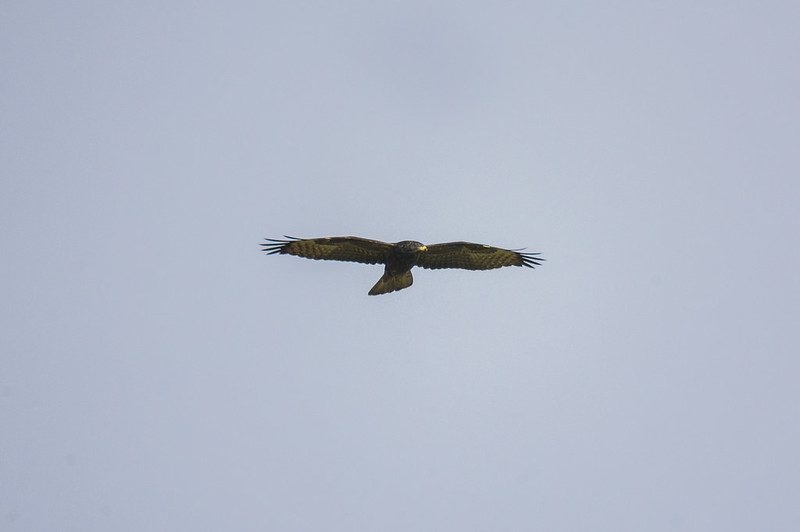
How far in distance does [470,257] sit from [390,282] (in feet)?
5.71

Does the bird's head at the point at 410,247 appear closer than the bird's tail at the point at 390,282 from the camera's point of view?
Yes

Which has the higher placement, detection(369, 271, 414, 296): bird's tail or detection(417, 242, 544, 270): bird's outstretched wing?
detection(417, 242, 544, 270): bird's outstretched wing

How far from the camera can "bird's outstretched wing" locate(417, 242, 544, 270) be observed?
17.1 m

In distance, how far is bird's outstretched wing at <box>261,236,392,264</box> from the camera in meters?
16.3

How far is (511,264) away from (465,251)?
44.5 inches

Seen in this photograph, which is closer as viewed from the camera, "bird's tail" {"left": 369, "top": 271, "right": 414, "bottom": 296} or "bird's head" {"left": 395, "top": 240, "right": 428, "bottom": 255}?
"bird's head" {"left": 395, "top": 240, "right": 428, "bottom": 255}

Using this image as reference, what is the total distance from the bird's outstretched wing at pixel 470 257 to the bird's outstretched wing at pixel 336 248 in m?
0.83

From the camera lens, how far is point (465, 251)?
17.3 metres

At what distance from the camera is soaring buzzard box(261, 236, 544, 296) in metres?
16.3

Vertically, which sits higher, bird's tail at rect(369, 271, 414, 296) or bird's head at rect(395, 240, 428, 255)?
bird's head at rect(395, 240, 428, 255)

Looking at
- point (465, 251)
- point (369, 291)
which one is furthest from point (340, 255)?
point (465, 251)

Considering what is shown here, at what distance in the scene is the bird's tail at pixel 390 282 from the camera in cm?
1675

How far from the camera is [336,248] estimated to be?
54.6ft

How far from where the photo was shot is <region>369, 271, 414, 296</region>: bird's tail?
659 inches
